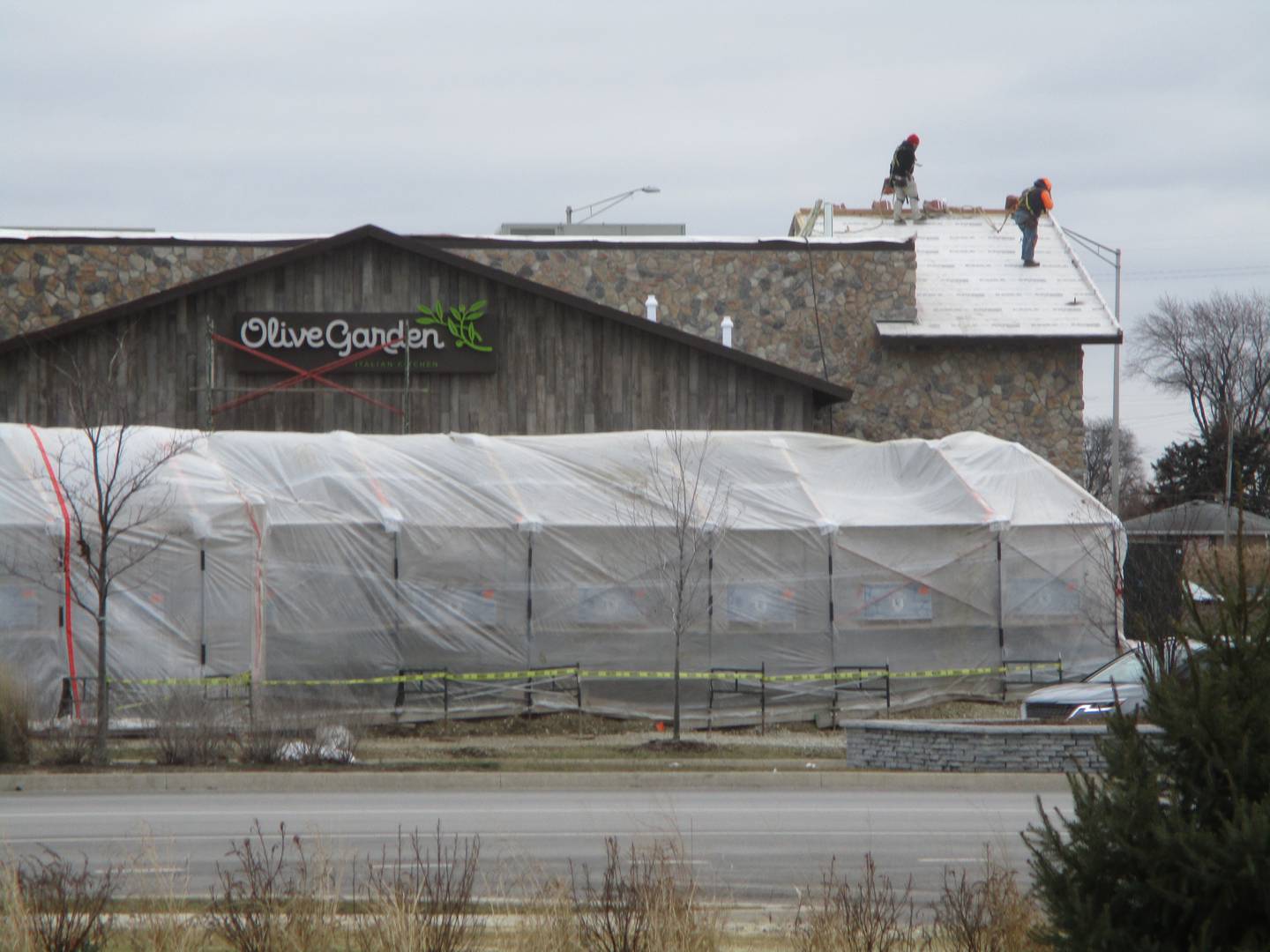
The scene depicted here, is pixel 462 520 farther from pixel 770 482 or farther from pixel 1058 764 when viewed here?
pixel 1058 764

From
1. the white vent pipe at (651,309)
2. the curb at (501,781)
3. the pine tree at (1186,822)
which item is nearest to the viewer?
the pine tree at (1186,822)

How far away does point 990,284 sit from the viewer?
3359cm

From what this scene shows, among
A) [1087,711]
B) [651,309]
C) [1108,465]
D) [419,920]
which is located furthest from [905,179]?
[1108,465]

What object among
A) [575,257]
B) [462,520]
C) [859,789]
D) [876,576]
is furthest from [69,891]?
[575,257]

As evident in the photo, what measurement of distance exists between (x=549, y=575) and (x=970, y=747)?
26.5ft

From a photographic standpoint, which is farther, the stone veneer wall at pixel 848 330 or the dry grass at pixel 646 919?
the stone veneer wall at pixel 848 330

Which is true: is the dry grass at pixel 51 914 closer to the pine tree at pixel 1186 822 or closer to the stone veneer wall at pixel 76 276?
the pine tree at pixel 1186 822

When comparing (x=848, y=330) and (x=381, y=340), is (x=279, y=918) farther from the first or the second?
(x=848, y=330)

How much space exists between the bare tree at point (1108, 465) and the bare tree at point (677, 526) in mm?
Answer: 59517

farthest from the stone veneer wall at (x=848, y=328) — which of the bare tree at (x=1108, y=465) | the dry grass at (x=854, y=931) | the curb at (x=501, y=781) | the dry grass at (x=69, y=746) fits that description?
the bare tree at (x=1108, y=465)

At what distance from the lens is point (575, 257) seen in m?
31.1

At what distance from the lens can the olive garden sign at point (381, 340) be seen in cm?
2773

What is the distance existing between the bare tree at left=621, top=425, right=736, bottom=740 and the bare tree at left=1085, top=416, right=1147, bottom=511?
195 feet

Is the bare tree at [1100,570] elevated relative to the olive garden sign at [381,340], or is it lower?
lower
